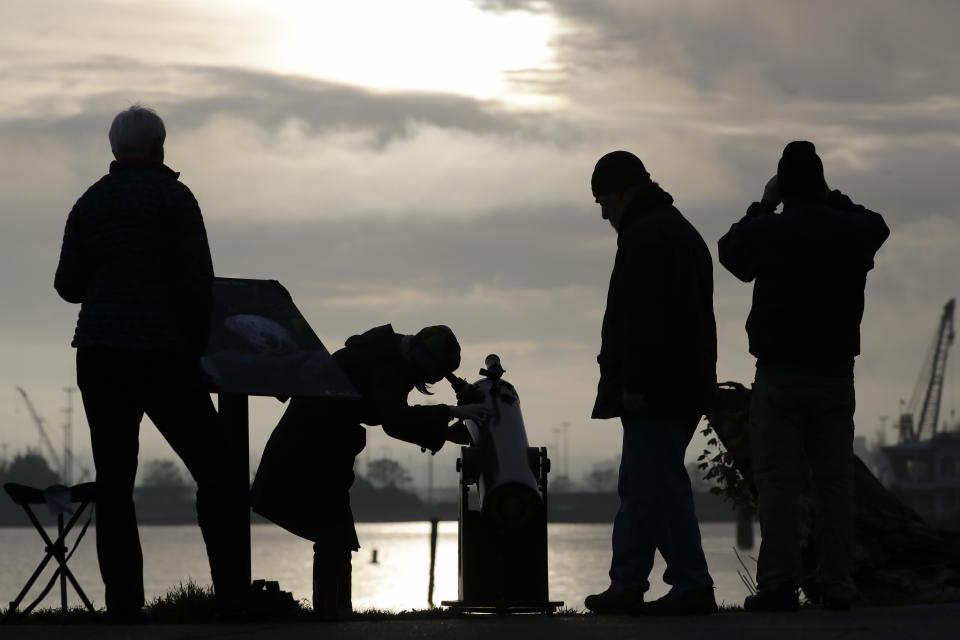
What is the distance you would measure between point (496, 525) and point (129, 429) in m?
2.29

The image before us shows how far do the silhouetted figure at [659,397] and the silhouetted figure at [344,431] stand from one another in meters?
0.98

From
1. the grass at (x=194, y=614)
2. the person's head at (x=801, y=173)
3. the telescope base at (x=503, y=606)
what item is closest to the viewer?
the grass at (x=194, y=614)

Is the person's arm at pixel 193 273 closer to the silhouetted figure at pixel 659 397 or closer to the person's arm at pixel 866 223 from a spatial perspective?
the silhouetted figure at pixel 659 397

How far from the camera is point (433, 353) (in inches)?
315

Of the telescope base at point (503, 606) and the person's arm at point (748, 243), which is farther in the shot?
the telescope base at point (503, 606)

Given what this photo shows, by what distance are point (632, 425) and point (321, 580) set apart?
1.92 meters

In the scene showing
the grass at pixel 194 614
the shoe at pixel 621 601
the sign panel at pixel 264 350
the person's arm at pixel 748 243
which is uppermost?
the person's arm at pixel 748 243

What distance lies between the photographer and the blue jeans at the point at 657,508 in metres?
7.60

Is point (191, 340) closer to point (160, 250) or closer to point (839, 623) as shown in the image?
point (160, 250)

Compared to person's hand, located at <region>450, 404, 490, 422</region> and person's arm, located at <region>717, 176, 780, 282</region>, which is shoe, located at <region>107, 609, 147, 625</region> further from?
person's arm, located at <region>717, 176, 780, 282</region>

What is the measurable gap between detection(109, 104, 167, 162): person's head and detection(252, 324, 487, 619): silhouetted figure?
173cm

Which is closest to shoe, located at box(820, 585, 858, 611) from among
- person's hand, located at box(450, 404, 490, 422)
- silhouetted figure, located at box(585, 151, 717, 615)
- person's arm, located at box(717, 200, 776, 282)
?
silhouetted figure, located at box(585, 151, 717, 615)

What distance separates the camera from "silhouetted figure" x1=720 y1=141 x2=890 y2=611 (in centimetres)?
771

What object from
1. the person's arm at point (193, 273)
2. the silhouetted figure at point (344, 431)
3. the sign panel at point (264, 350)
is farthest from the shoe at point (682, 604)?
the person's arm at point (193, 273)
